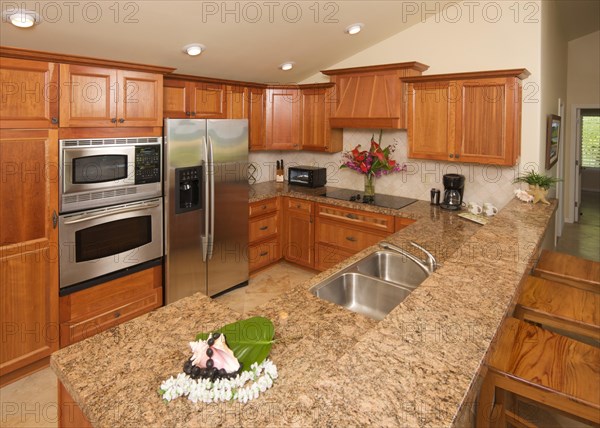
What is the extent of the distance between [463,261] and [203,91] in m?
3.12

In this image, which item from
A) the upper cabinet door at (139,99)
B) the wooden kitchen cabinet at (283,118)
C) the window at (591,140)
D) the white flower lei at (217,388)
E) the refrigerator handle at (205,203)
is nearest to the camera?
the white flower lei at (217,388)

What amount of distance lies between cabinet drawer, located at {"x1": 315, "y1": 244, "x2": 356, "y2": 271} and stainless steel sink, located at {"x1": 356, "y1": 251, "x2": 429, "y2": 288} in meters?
1.76

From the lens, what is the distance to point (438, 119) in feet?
11.9

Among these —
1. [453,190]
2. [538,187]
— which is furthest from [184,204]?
[538,187]

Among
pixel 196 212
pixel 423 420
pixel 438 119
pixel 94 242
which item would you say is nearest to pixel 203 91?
pixel 196 212

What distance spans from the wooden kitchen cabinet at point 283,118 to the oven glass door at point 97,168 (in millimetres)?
1970

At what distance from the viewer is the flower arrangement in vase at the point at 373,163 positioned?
4.12 m

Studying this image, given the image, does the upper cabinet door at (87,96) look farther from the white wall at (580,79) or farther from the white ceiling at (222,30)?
the white wall at (580,79)

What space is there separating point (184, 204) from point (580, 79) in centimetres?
611

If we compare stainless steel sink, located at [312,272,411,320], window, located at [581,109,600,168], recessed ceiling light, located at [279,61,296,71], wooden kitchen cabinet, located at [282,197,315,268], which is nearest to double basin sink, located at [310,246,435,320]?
stainless steel sink, located at [312,272,411,320]

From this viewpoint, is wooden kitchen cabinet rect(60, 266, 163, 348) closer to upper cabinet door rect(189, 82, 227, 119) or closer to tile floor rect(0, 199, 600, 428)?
tile floor rect(0, 199, 600, 428)

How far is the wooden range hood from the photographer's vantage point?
Result: 3.80m

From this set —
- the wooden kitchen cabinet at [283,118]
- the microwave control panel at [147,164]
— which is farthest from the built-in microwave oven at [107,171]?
the wooden kitchen cabinet at [283,118]

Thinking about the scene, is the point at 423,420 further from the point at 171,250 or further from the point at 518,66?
the point at 518,66
